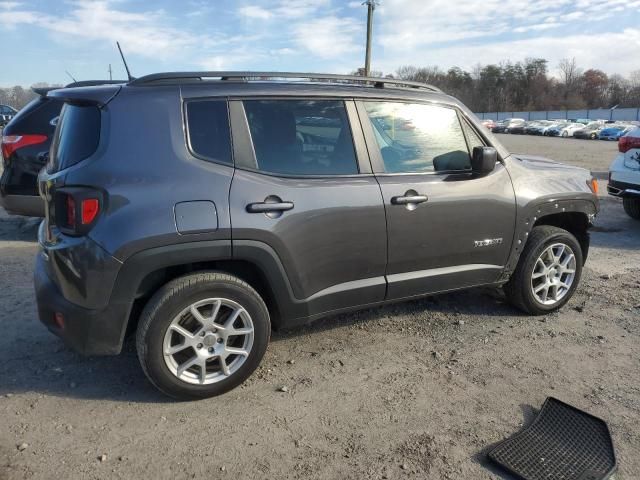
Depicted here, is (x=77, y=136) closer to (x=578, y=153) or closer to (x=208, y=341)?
(x=208, y=341)

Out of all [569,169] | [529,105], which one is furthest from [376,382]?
[529,105]

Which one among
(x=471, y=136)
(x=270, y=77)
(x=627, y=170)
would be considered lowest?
(x=627, y=170)

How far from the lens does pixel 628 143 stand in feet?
24.7

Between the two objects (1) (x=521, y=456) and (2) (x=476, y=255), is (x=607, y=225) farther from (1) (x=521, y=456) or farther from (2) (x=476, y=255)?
(1) (x=521, y=456)

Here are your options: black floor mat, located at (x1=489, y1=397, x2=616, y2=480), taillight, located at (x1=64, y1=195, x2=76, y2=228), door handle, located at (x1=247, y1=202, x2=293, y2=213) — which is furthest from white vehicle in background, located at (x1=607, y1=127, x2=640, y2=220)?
taillight, located at (x1=64, y1=195, x2=76, y2=228)

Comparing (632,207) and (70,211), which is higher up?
(70,211)

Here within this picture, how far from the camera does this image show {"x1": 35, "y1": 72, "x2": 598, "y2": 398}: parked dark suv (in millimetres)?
2795

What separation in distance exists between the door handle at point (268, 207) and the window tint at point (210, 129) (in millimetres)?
296

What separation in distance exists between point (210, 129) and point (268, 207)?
573mm

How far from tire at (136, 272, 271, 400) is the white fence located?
276 ft

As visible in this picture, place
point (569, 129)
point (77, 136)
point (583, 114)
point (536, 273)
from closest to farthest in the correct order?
point (77, 136), point (536, 273), point (569, 129), point (583, 114)

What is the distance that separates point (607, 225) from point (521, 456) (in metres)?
6.42

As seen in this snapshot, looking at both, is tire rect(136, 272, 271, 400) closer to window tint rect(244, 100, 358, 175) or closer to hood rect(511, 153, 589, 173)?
window tint rect(244, 100, 358, 175)

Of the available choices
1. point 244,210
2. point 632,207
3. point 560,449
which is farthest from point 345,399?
point 632,207
